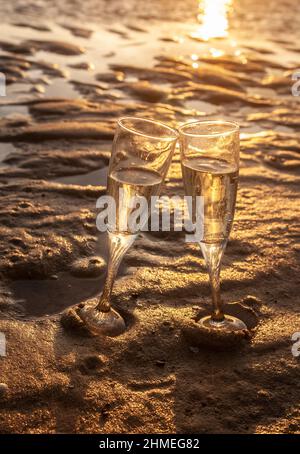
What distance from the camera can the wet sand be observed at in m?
2.31

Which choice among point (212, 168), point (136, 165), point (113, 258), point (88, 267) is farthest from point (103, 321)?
point (212, 168)

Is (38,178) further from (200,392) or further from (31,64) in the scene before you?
(31,64)

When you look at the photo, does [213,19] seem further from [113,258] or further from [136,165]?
[136,165]

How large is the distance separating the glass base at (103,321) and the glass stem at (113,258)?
0.08ft

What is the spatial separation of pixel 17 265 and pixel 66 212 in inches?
29.1

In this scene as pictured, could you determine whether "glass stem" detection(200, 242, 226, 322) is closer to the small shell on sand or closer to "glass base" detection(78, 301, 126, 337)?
"glass base" detection(78, 301, 126, 337)

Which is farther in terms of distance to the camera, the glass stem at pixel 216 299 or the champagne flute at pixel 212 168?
the glass stem at pixel 216 299

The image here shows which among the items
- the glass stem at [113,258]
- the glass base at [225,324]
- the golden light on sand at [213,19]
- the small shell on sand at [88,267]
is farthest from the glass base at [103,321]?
the golden light on sand at [213,19]

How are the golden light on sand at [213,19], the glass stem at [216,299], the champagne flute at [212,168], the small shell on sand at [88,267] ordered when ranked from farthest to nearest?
the golden light on sand at [213,19] < the small shell on sand at [88,267] < the glass stem at [216,299] < the champagne flute at [212,168]

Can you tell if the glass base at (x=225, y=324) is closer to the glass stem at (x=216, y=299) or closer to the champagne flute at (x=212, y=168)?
the glass stem at (x=216, y=299)

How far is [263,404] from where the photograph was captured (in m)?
2.34

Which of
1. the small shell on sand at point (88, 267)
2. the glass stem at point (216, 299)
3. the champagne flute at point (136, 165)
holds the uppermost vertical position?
the champagne flute at point (136, 165)

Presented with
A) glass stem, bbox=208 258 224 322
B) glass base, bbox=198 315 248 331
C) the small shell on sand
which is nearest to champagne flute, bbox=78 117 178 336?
glass stem, bbox=208 258 224 322

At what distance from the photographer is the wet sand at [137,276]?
231cm
